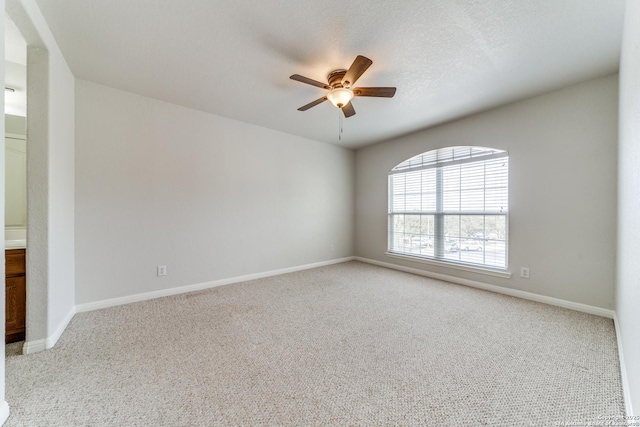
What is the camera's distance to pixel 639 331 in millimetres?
1132

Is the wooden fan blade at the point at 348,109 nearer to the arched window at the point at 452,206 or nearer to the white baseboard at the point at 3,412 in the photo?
the arched window at the point at 452,206

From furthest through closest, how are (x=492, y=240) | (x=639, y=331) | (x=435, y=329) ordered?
1. (x=492, y=240)
2. (x=435, y=329)
3. (x=639, y=331)

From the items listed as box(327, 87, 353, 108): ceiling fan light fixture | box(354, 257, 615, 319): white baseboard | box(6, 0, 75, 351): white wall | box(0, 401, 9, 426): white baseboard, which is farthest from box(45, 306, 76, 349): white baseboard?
box(354, 257, 615, 319): white baseboard

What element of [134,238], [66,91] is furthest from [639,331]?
[66,91]

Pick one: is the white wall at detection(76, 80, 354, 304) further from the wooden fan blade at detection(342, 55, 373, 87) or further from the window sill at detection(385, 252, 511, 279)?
the wooden fan blade at detection(342, 55, 373, 87)

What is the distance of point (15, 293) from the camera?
77.9 inches

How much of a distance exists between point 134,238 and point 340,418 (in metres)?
2.97

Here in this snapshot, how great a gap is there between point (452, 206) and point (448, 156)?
0.79 meters

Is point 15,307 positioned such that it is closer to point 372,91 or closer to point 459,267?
point 372,91

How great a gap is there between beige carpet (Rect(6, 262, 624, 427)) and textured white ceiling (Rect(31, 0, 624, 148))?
247 centimetres

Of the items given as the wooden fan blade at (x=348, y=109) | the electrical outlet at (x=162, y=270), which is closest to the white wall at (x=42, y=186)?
the electrical outlet at (x=162, y=270)

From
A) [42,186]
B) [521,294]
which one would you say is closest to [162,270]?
[42,186]

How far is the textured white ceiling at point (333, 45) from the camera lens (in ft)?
5.60

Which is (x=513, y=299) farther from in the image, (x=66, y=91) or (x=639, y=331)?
(x=66, y=91)
